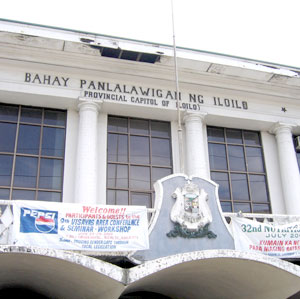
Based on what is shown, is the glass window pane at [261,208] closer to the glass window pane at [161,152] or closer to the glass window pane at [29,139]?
the glass window pane at [161,152]

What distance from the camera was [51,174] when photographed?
1259cm

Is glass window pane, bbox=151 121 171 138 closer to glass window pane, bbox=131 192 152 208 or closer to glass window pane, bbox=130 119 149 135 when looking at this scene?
glass window pane, bbox=130 119 149 135

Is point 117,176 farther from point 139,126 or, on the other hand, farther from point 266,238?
point 266,238

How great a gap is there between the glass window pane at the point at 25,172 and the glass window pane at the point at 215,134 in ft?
18.7

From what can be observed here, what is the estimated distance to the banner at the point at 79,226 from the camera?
29.0 ft

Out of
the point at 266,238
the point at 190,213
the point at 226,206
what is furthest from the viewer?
the point at 226,206

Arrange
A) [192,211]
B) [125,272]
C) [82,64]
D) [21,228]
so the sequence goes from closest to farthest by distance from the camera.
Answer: [125,272], [21,228], [192,211], [82,64]

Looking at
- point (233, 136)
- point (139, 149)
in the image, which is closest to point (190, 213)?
point (139, 149)

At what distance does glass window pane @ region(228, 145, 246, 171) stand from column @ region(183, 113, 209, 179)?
1036 mm

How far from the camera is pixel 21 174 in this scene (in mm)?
12359

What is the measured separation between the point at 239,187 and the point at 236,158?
1024 millimetres

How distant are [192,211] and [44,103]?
5923 mm

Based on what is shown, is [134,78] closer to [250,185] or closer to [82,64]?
[82,64]

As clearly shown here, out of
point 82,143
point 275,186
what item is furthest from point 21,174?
point 275,186
